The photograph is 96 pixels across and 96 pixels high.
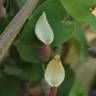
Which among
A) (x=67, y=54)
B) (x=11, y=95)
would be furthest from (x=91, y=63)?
(x=11, y=95)

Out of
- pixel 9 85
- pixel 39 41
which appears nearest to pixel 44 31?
pixel 39 41

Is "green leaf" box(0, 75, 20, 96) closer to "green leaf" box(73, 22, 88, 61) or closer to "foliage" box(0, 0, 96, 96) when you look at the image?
"foliage" box(0, 0, 96, 96)

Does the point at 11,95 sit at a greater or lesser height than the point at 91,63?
greater

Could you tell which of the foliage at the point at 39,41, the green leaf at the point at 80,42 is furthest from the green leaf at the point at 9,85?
the green leaf at the point at 80,42

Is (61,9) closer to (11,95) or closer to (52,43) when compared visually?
(52,43)

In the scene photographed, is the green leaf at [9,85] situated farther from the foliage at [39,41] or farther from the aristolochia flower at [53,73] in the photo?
the aristolochia flower at [53,73]

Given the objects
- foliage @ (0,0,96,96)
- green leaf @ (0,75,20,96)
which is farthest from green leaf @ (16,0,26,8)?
green leaf @ (0,75,20,96)
